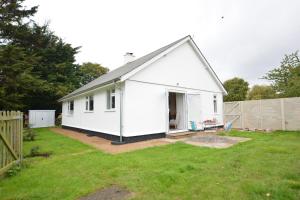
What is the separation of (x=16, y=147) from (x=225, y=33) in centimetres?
1313

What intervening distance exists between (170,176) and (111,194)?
1.33 metres

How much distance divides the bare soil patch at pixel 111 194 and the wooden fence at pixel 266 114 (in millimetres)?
12150

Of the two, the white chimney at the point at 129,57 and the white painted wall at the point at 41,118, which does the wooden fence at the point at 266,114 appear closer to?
the white chimney at the point at 129,57

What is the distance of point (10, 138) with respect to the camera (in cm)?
495

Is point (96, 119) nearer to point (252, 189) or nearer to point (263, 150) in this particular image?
point (263, 150)

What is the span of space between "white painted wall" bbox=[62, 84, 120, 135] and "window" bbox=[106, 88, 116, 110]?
27 cm

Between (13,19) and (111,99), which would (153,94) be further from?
(13,19)

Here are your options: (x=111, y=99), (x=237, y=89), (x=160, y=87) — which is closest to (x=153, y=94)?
(x=160, y=87)

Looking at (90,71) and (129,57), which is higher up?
(90,71)

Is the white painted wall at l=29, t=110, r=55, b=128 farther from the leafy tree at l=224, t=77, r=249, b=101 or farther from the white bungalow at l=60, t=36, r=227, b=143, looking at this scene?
the leafy tree at l=224, t=77, r=249, b=101

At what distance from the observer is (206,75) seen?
14008 millimetres

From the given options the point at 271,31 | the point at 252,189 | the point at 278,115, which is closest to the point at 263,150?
the point at 252,189

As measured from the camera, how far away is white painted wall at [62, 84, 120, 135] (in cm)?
952

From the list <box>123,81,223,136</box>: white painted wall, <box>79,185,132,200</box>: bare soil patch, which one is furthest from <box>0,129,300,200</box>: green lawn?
<box>123,81,223,136</box>: white painted wall
